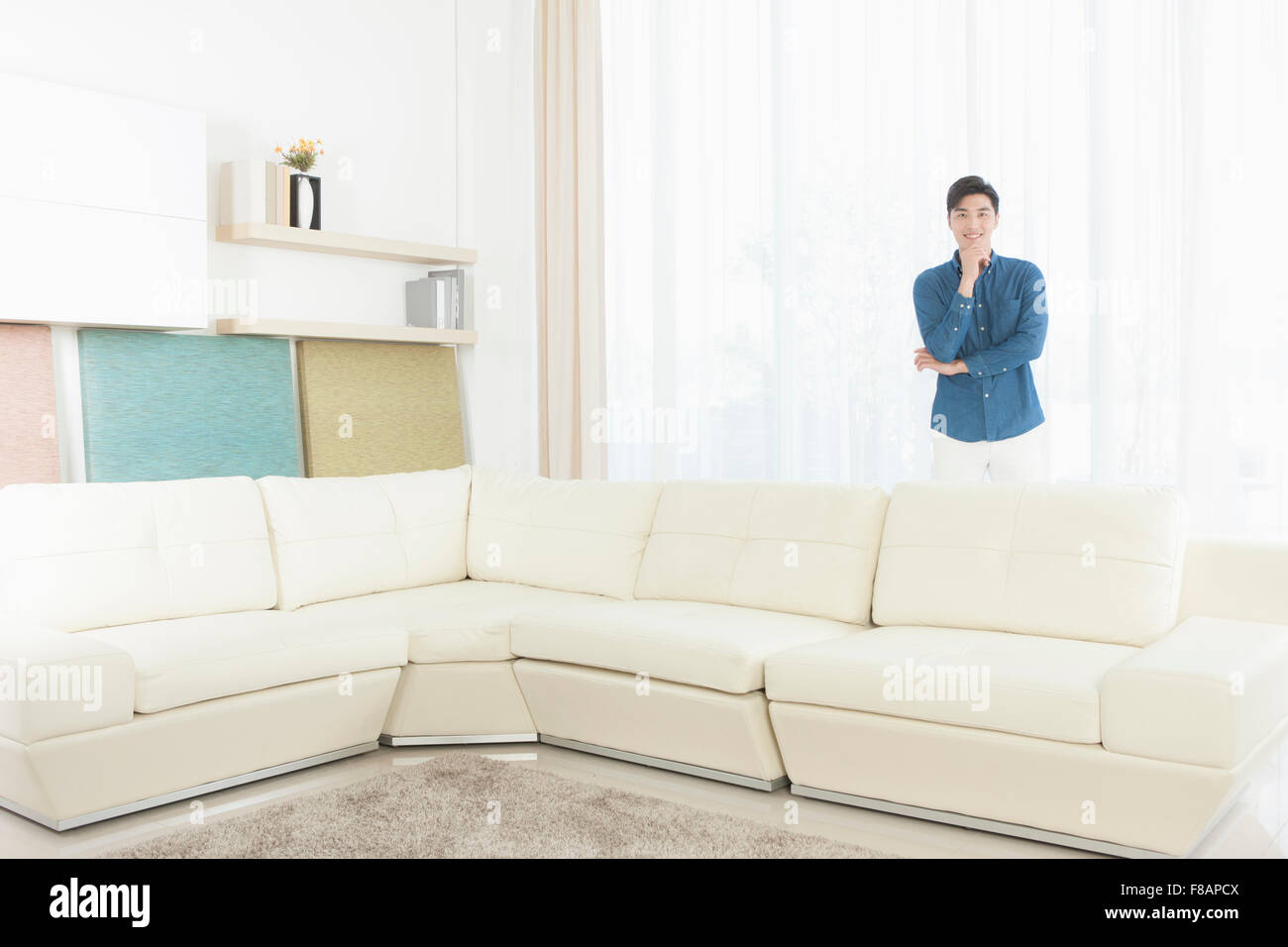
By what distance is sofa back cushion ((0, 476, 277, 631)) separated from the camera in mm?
3492

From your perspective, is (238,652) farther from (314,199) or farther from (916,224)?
(916,224)

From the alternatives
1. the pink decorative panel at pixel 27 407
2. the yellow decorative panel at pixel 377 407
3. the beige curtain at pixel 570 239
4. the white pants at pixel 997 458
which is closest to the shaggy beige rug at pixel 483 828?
the white pants at pixel 997 458

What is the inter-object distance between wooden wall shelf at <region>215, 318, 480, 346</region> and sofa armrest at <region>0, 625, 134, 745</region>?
2005mm

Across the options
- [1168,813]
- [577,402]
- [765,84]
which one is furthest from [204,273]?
[1168,813]

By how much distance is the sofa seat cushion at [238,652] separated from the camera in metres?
3.19

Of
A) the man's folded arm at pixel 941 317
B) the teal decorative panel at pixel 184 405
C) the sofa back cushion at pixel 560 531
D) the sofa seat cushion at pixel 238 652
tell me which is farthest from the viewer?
the teal decorative panel at pixel 184 405

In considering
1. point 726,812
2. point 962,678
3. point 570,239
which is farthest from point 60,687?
point 570,239

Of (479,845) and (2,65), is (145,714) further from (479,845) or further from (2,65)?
(2,65)

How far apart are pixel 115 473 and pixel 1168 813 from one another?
142 inches

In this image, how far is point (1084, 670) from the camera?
293 centimetres

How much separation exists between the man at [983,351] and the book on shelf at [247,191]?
264 centimetres

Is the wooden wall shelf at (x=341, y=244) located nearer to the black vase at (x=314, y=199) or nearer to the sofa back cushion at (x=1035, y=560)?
the black vase at (x=314, y=199)

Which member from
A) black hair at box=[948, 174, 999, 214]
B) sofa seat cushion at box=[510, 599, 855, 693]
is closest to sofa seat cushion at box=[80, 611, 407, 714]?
sofa seat cushion at box=[510, 599, 855, 693]

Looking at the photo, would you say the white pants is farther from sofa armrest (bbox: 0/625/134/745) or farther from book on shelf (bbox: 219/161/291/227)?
book on shelf (bbox: 219/161/291/227)
